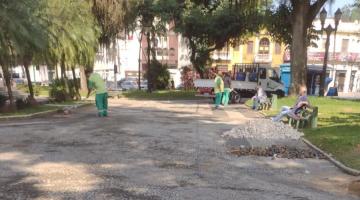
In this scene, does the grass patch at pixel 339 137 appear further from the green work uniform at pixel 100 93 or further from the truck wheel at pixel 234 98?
the truck wheel at pixel 234 98

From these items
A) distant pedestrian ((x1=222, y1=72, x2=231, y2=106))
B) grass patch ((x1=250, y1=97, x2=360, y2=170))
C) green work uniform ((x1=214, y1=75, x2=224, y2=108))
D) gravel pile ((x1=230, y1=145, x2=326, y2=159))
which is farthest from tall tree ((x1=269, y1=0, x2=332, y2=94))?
gravel pile ((x1=230, y1=145, x2=326, y2=159))

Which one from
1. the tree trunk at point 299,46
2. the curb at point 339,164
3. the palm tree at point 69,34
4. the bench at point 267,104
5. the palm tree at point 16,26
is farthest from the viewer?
the tree trunk at point 299,46

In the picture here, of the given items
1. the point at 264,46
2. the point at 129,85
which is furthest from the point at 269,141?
the point at 264,46

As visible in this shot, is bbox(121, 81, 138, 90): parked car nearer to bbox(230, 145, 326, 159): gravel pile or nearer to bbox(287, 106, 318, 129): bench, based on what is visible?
bbox(287, 106, 318, 129): bench

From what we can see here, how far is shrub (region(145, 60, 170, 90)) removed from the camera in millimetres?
42594

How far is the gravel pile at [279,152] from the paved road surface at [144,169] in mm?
383

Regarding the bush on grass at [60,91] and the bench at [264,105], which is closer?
the bench at [264,105]

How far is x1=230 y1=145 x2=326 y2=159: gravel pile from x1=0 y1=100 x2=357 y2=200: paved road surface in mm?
383

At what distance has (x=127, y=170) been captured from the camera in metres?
8.02

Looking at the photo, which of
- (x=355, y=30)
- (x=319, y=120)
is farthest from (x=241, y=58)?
(x=319, y=120)

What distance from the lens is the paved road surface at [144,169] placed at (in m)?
6.73

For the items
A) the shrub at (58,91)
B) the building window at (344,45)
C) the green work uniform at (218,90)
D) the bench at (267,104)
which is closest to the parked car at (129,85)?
the shrub at (58,91)

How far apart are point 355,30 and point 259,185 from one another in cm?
6236

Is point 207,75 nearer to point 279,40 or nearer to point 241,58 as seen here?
point 279,40
